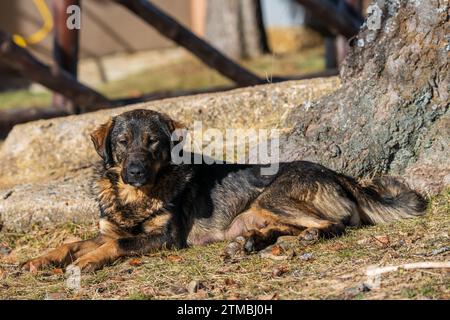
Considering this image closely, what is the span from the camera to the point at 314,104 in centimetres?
824

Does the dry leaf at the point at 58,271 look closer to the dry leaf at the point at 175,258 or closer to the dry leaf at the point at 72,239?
the dry leaf at the point at 175,258

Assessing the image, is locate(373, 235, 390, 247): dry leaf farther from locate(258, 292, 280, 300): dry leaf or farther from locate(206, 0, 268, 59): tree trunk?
locate(206, 0, 268, 59): tree trunk

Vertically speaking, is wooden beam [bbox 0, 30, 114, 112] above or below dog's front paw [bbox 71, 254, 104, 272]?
above

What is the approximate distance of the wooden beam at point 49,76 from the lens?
32.7 ft

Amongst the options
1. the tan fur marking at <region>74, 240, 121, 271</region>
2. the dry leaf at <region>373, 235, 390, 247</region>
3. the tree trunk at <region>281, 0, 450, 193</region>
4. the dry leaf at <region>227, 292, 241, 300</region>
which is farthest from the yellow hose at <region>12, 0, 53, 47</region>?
the dry leaf at <region>227, 292, 241, 300</region>

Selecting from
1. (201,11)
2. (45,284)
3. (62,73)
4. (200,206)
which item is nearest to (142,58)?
(201,11)

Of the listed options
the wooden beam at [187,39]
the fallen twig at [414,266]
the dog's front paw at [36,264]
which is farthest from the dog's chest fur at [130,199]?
the wooden beam at [187,39]

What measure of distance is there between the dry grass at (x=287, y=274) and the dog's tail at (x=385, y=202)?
15cm

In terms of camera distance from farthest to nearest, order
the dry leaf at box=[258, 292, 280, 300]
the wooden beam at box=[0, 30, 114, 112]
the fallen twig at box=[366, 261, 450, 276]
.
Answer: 1. the wooden beam at box=[0, 30, 114, 112]
2. the fallen twig at box=[366, 261, 450, 276]
3. the dry leaf at box=[258, 292, 280, 300]

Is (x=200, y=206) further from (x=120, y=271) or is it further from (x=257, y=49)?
(x=257, y=49)

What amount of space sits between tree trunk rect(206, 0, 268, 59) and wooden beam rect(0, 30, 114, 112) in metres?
8.27

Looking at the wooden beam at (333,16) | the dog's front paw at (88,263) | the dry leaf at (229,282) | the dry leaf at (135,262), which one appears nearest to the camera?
the dry leaf at (229,282)

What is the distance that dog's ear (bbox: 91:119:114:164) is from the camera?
7.19 meters

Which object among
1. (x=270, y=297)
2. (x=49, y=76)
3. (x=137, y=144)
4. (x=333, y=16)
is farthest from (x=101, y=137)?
(x=333, y=16)
